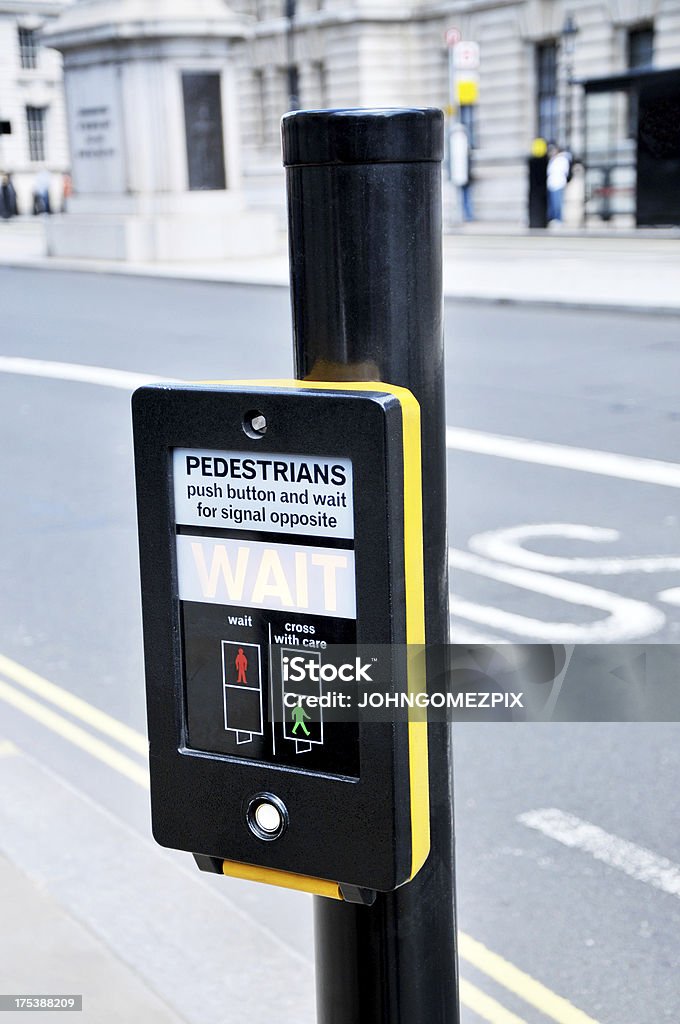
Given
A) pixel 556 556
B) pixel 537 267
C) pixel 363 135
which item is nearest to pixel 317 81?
pixel 537 267

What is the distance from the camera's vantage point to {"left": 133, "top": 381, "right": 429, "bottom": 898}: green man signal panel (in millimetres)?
1312

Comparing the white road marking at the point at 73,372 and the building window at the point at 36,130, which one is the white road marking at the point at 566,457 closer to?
the white road marking at the point at 73,372

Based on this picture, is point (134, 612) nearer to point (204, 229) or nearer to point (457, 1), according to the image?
point (204, 229)

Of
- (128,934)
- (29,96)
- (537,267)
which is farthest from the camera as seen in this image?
(29,96)

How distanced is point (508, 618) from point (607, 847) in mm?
1832

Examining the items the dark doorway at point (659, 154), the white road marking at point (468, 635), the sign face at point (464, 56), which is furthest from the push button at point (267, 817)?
the sign face at point (464, 56)

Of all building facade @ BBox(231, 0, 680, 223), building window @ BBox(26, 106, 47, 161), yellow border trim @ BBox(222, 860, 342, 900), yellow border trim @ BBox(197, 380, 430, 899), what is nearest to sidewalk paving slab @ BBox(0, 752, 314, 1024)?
yellow border trim @ BBox(222, 860, 342, 900)

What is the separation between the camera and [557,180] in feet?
97.6

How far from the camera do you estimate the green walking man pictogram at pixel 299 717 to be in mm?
1421

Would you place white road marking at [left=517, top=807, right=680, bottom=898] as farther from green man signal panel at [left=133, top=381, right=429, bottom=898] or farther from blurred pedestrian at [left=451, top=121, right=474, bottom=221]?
blurred pedestrian at [left=451, top=121, right=474, bottom=221]

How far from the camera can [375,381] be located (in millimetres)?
1377

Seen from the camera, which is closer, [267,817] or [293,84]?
[267,817]

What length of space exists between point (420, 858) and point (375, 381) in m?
0.50

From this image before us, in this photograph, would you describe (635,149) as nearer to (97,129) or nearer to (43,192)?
(97,129)
